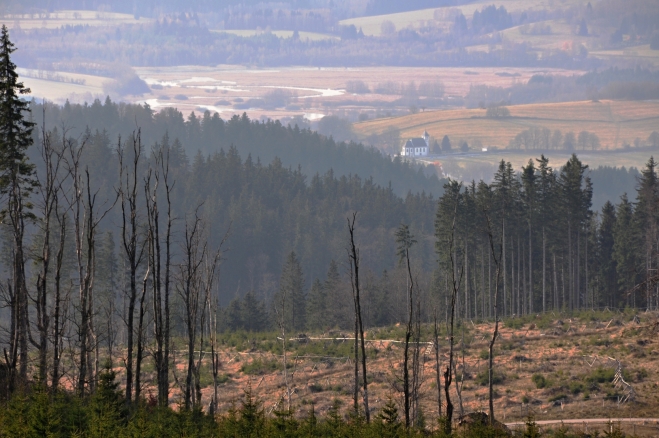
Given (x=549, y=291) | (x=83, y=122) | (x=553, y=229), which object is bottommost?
(x=549, y=291)

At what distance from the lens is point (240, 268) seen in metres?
134

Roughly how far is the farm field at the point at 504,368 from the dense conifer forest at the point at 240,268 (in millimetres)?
1897

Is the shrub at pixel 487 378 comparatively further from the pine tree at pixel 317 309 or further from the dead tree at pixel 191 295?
the pine tree at pixel 317 309

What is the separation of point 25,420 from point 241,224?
114m

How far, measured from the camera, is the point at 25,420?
24.3 m

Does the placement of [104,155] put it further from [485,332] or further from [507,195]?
[485,332]

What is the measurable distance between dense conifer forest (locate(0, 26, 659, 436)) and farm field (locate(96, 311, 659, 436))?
1897 millimetres

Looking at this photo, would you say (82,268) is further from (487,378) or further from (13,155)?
(487,378)

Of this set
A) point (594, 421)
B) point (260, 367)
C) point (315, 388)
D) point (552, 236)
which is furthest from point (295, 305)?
point (594, 421)

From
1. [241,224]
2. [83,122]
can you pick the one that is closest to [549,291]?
[241,224]

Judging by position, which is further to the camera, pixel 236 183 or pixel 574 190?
pixel 236 183

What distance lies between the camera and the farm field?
133 feet

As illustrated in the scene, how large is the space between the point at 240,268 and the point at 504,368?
89.9m

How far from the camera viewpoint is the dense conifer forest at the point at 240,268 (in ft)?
95.7
